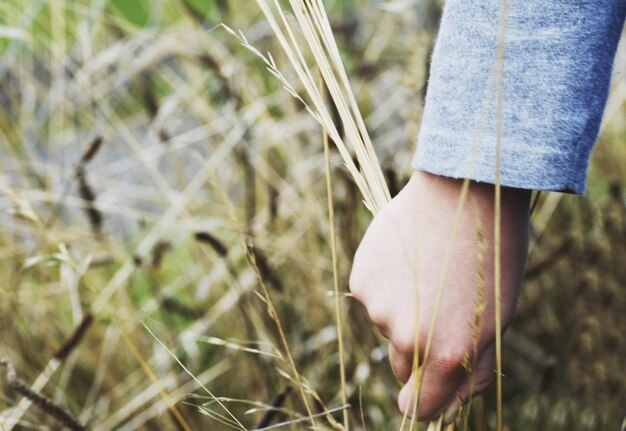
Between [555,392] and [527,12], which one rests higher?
[527,12]

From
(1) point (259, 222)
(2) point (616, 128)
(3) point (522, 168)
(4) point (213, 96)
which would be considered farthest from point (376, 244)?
(4) point (213, 96)

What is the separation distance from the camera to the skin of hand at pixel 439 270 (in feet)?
1.71

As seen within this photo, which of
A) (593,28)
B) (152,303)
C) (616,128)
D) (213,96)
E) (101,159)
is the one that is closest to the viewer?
(593,28)

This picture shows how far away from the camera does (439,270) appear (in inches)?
20.6

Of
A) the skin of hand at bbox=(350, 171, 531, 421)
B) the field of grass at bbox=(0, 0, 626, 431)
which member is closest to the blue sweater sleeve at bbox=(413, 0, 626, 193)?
the skin of hand at bbox=(350, 171, 531, 421)

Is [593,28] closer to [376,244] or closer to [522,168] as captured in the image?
[522,168]

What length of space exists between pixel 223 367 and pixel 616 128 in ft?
3.45

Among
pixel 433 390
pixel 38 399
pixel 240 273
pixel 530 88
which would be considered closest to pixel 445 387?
pixel 433 390

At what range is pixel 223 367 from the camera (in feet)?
4.10

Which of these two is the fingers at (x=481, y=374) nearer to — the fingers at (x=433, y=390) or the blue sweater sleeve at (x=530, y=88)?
the fingers at (x=433, y=390)

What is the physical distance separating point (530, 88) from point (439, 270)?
0.14m

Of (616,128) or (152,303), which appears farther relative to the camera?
(616,128)

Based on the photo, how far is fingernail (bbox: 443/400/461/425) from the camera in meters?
0.58

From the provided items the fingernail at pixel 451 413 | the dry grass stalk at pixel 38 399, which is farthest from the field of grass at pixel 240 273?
the fingernail at pixel 451 413
